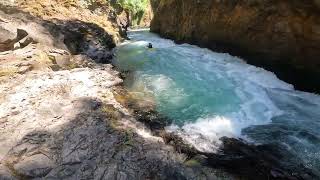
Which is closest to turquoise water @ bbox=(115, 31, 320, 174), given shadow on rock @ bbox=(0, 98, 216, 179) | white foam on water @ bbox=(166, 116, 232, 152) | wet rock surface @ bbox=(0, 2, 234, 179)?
white foam on water @ bbox=(166, 116, 232, 152)

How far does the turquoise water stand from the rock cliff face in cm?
45

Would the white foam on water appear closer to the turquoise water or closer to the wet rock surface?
the turquoise water

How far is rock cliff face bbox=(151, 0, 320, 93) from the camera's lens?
1062cm

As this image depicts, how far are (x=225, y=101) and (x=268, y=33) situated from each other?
383 cm

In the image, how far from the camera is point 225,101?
998 centimetres

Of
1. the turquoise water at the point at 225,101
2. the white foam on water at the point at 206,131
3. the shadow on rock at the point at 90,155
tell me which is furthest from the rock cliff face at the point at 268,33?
the shadow on rock at the point at 90,155

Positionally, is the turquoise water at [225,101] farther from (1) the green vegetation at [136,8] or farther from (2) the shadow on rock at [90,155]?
(1) the green vegetation at [136,8]

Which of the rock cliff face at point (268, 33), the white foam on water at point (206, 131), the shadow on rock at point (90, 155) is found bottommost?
the white foam on water at point (206, 131)

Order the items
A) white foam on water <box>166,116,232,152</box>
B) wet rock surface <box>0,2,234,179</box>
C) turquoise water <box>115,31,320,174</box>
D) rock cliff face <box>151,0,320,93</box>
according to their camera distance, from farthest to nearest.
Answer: rock cliff face <box>151,0,320,93</box> < turquoise water <box>115,31,320,174</box> < white foam on water <box>166,116,232,152</box> < wet rock surface <box>0,2,234,179</box>

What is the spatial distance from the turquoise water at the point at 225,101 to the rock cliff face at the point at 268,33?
45cm

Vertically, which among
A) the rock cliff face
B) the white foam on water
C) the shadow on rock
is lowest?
the white foam on water

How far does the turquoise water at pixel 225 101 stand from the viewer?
7.95m

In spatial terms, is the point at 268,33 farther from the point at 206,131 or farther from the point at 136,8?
the point at 136,8

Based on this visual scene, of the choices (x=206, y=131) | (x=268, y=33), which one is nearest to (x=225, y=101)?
(x=206, y=131)
